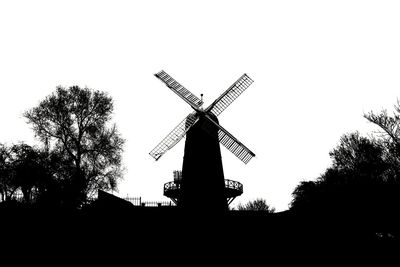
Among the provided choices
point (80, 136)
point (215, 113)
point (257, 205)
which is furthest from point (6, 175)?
point (257, 205)

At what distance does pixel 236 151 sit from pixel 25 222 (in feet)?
34.1

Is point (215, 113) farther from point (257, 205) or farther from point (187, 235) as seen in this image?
point (257, 205)

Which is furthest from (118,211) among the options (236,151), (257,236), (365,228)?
(365,228)

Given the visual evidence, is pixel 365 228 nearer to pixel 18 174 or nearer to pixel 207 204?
pixel 207 204

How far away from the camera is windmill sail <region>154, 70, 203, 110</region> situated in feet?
65.7

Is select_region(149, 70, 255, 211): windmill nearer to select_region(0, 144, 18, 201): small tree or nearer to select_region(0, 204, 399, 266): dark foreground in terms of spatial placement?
select_region(0, 204, 399, 266): dark foreground

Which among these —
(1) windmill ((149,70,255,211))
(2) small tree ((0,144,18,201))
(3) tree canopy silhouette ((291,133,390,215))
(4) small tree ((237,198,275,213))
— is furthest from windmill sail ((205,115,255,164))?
(4) small tree ((237,198,275,213))

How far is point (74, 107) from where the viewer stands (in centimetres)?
2598

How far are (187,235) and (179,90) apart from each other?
904 centimetres

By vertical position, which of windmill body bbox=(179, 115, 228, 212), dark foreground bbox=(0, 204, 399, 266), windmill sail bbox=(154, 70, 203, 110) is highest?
windmill sail bbox=(154, 70, 203, 110)

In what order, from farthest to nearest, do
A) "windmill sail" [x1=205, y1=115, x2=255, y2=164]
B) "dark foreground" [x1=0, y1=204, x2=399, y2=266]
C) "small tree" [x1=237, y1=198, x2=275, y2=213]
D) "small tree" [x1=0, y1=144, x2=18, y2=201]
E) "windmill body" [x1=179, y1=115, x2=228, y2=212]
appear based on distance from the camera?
"small tree" [x1=237, y1=198, x2=275, y2=213] < "small tree" [x1=0, y1=144, x2=18, y2=201] < "windmill sail" [x1=205, y1=115, x2=255, y2=164] < "windmill body" [x1=179, y1=115, x2=228, y2=212] < "dark foreground" [x1=0, y1=204, x2=399, y2=266]

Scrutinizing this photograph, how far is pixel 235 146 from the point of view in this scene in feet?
62.5

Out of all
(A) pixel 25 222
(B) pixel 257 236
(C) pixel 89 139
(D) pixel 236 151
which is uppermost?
(C) pixel 89 139

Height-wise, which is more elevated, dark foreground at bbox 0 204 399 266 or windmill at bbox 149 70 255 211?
windmill at bbox 149 70 255 211
